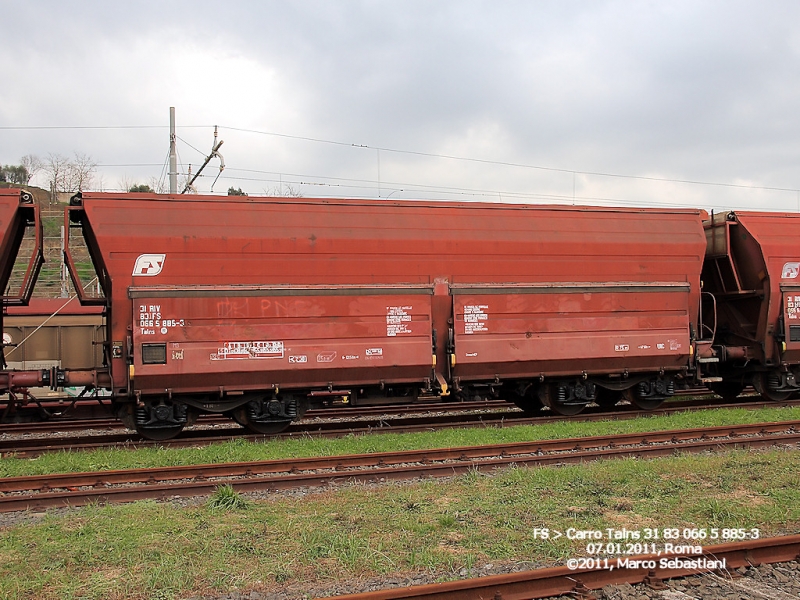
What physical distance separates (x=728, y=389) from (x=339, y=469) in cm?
1113

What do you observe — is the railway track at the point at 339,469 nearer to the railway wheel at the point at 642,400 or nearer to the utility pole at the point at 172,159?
the railway wheel at the point at 642,400

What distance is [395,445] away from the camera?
34.9 feet

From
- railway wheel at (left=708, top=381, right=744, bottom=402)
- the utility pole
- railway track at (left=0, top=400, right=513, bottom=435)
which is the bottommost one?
railway track at (left=0, top=400, right=513, bottom=435)

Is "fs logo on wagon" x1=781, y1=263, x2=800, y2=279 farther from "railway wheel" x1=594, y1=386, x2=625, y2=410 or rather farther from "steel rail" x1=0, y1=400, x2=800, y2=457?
"railway wheel" x1=594, y1=386, x2=625, y2=410

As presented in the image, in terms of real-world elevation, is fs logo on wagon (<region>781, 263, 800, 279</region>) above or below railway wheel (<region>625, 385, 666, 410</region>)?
above

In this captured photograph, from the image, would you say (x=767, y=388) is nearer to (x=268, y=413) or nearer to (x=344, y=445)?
(x=344, y=445)

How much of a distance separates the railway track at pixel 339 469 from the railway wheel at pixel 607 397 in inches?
127

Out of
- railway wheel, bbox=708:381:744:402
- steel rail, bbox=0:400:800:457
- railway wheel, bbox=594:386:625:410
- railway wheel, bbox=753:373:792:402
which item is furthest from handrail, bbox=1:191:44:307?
railway wheel, bbox=708:381:744:402

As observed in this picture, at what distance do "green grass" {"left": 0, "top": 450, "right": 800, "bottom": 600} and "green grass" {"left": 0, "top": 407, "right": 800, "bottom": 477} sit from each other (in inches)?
91.5

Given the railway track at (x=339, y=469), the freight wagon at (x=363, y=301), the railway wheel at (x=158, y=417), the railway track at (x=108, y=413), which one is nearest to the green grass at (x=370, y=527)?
the railway track at (x=339, y=469)

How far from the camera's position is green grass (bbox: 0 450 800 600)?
17.0 feet

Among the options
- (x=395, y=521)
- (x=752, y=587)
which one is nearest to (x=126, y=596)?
(x=395, y=521)

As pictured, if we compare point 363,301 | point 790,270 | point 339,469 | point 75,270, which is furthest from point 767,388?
point 75,270

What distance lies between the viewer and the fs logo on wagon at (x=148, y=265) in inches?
417
